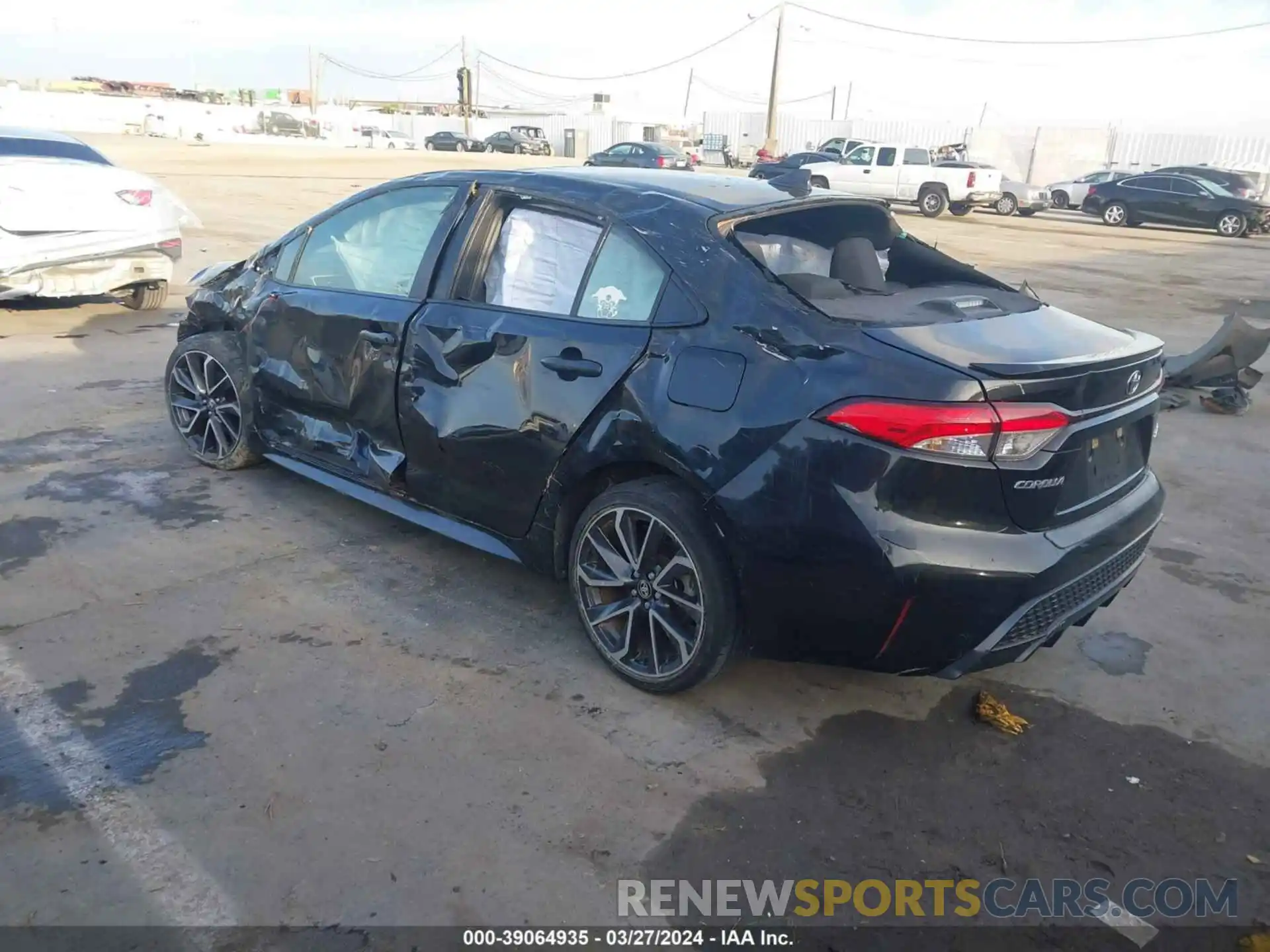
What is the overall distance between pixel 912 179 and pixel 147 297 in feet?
70.7

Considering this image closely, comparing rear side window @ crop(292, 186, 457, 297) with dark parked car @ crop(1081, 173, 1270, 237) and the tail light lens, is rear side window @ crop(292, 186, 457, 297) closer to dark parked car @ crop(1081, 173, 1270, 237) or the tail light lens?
the tail light lens

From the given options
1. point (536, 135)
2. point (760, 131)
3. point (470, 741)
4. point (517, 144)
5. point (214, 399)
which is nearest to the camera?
point (470, 741)

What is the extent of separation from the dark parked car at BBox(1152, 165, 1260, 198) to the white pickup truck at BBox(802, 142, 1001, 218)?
4582 mm

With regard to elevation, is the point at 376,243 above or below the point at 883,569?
above

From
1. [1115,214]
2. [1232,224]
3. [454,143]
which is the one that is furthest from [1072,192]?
[454,143]

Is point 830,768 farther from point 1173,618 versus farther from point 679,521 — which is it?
point 1173,618

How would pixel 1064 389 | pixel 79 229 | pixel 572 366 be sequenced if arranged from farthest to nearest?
1. pixel 79 229
2. pixel 572 366
3. pixel 1064 389

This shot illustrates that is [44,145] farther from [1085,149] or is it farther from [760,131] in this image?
[760,131]

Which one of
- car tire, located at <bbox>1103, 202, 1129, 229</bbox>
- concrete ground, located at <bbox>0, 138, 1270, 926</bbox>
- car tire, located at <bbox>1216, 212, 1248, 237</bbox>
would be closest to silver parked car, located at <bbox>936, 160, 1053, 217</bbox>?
car tire, located at <bbox>1103, 202, 1129, 229</bbox>

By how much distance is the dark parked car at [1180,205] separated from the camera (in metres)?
24.3

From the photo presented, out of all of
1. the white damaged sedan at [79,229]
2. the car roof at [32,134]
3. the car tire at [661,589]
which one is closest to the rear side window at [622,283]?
the car tire at [661,589]

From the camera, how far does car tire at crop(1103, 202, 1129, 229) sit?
84.9ft

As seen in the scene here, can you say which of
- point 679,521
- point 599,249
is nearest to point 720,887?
point 679,521

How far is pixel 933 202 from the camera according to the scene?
26125 millimetres
